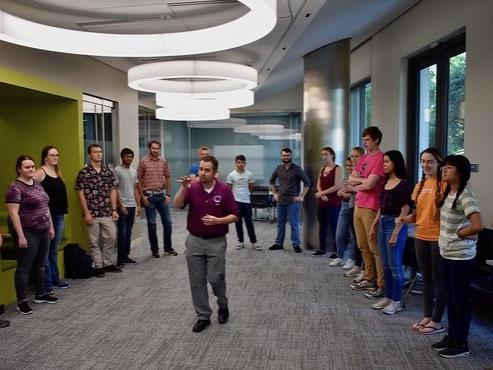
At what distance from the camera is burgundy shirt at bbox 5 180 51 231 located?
4.27m

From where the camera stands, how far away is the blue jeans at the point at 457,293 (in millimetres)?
3230

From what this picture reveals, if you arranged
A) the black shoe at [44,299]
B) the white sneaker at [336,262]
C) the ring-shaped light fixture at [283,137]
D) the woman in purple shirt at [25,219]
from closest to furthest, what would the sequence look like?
the woman in purple shirt at [25,219] → the black shoe at [44,299] → the white sneaker at [336,262] → the ring-shaped light fixture at [283,137]

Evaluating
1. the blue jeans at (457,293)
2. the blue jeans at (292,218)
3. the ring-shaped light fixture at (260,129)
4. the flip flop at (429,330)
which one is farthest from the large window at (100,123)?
the ring-shaped light fixture at (260,129)

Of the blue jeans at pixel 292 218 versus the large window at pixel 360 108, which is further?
the large window at pixel 360 108

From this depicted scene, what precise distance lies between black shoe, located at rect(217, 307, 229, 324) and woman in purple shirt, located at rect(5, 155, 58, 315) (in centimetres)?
195

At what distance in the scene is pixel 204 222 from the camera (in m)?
3.77

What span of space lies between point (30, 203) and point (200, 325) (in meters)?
2.07

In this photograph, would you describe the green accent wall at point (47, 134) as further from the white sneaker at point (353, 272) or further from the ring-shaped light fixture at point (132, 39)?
the white sneaker at point (353, 272)

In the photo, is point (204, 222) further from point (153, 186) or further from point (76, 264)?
point (153, 186)

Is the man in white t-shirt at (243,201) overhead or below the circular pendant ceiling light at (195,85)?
below

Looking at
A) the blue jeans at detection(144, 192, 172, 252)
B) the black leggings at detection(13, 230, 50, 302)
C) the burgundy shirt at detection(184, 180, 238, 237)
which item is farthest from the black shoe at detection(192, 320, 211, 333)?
the blue jeans at detection(144, 192, 172, 252)

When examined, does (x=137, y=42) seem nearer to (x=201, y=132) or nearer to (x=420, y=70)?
(x=420, y=70)

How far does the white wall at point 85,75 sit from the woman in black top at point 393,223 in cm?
415

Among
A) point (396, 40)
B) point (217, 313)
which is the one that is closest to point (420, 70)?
point (396, 40)
